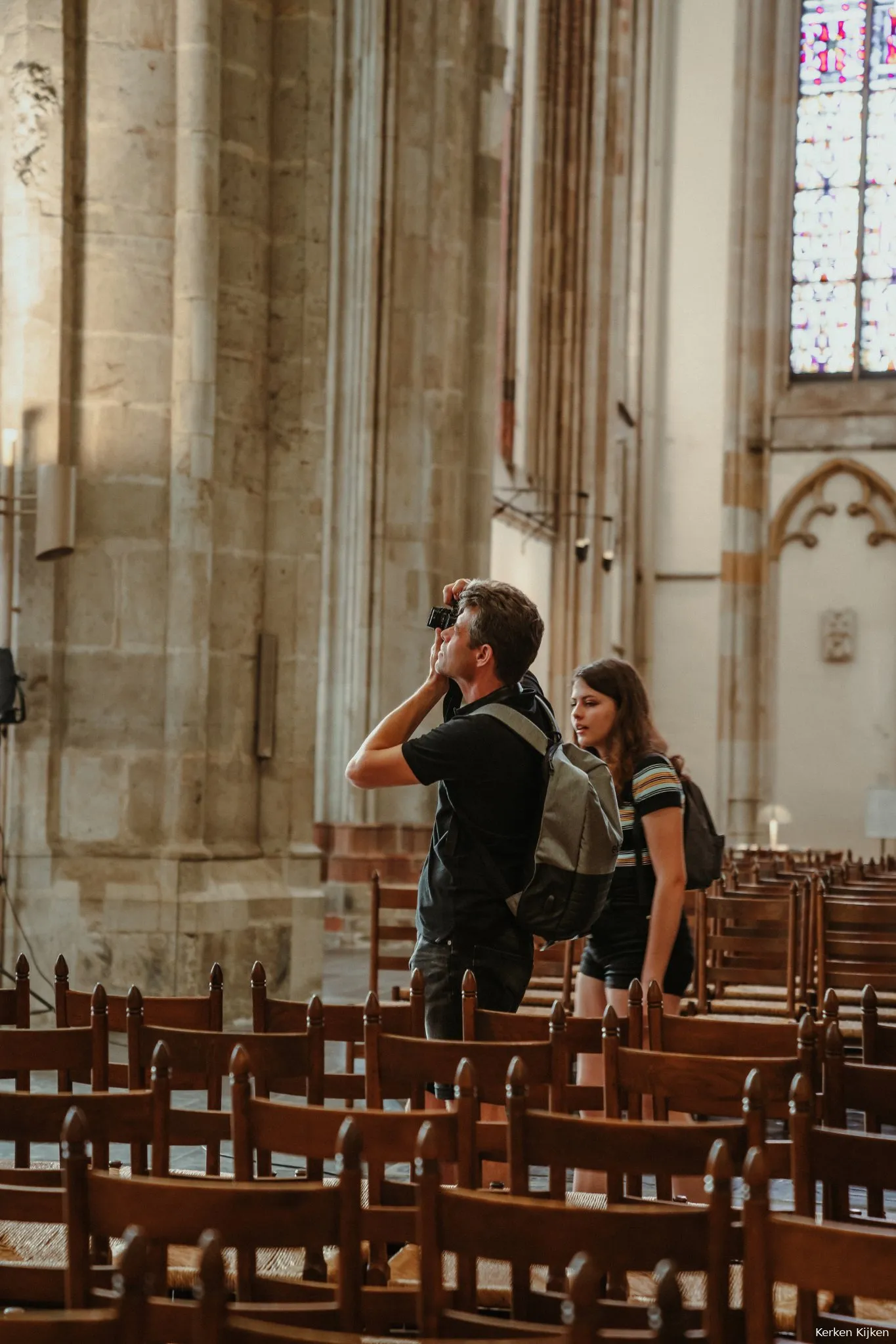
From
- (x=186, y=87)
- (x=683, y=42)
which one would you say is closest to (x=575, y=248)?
(x=683, y=42)

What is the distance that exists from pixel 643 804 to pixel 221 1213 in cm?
251

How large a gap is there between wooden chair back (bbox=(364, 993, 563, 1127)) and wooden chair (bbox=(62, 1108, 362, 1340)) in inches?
42.9

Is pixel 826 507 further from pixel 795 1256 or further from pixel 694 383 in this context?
pixel 795 1256

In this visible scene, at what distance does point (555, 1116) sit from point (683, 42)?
24.7 metres

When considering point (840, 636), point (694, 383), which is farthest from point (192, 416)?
point (694, 383)

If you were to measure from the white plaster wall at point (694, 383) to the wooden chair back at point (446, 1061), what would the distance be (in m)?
21.3

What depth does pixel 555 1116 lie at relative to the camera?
272 centimetres

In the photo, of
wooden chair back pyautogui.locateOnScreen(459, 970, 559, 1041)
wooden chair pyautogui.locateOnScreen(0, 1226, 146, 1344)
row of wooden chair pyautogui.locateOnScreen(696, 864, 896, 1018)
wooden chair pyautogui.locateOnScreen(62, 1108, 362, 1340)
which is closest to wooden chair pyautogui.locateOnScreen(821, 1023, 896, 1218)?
wooden chair back pyautogui.locateOnScreen(459, 970, 559, 1041)

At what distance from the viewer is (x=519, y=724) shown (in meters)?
3.94

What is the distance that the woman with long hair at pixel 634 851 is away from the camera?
15.1 ft

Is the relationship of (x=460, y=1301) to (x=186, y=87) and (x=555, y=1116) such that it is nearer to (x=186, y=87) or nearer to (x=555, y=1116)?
(x=555, y=1116)

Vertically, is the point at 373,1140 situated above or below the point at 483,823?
below

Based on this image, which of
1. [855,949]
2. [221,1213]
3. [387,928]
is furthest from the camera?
[387,928]

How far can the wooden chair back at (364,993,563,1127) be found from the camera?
3471mm
